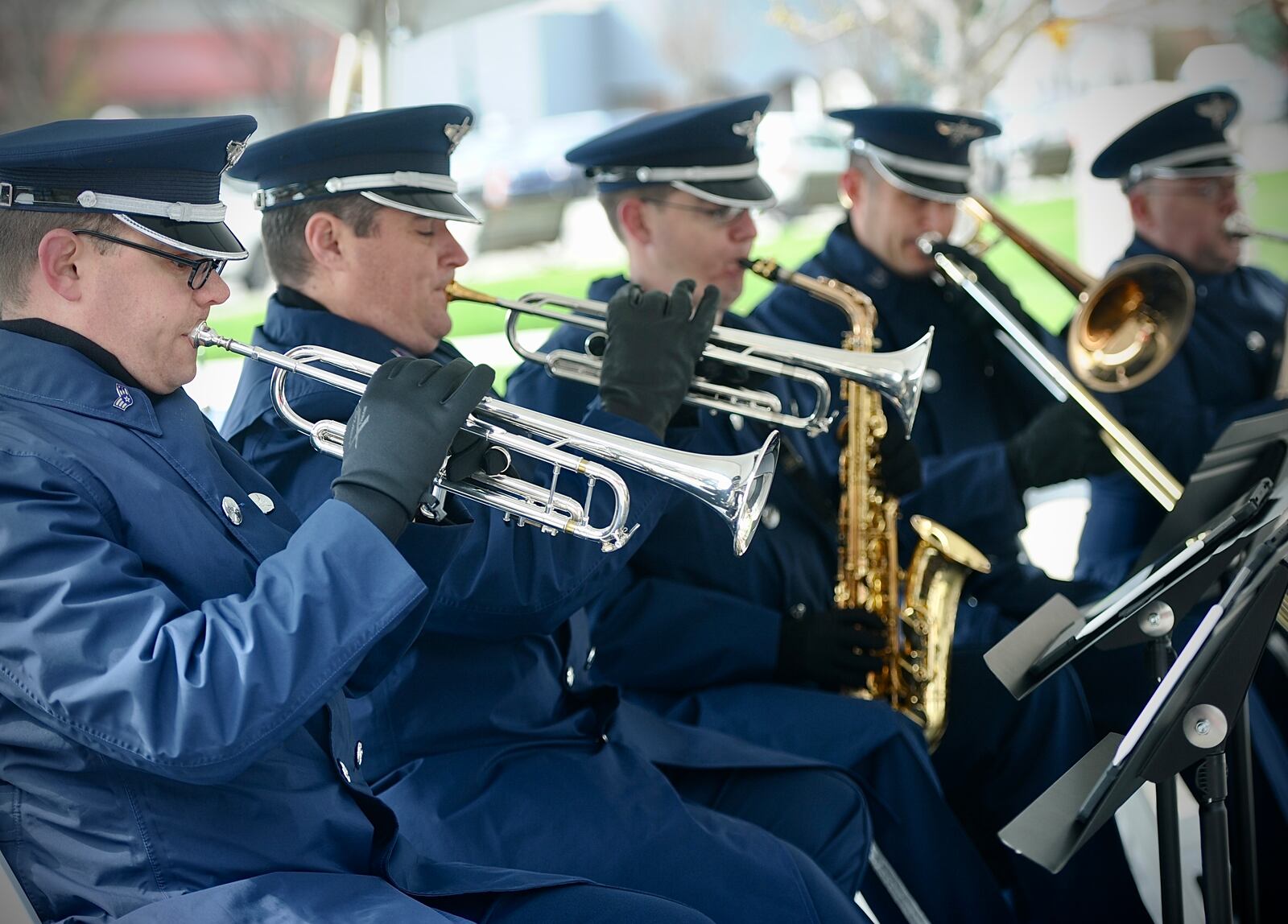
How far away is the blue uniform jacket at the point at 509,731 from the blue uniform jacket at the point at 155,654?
39cm

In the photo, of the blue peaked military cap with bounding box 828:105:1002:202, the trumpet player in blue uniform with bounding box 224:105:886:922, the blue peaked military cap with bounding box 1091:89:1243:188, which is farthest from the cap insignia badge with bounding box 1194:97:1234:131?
the trumpet player in blue uniform with bounding box 224:105:886:922

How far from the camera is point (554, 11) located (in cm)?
930

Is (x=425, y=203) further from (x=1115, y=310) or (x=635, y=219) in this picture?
(x=1115, y=310)

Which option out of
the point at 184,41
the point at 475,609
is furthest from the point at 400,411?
the point at 184,41

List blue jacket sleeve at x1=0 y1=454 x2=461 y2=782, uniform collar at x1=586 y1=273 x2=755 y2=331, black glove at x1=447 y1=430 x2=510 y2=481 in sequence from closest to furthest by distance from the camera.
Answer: blue jacket sleeve at x1=0 y1=454 x2=461 y2=782 < black glove at x1=447 y1=430 x2=510 y2=481 < uniform collar at x1=586 y1=273 x2=755 y2=331

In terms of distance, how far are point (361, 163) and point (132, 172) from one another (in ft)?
2.49

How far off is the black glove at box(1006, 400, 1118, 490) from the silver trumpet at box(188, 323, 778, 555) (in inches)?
62.4

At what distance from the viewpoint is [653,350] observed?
93.4 inches

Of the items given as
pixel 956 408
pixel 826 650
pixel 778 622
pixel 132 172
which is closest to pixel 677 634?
pixel 778 622

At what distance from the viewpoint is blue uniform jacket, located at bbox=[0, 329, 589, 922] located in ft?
4.77

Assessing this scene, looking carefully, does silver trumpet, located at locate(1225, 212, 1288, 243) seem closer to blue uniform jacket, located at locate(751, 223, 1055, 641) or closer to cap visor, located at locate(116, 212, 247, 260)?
blue uniform jacket, located at locate(751, 223, 1055, 641)

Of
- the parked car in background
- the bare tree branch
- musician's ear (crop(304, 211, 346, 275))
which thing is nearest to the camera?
musician's ear (crop(304, 211, 346, 275))

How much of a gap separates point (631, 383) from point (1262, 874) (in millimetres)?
1995

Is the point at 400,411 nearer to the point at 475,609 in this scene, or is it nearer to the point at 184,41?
the point at 475,609
